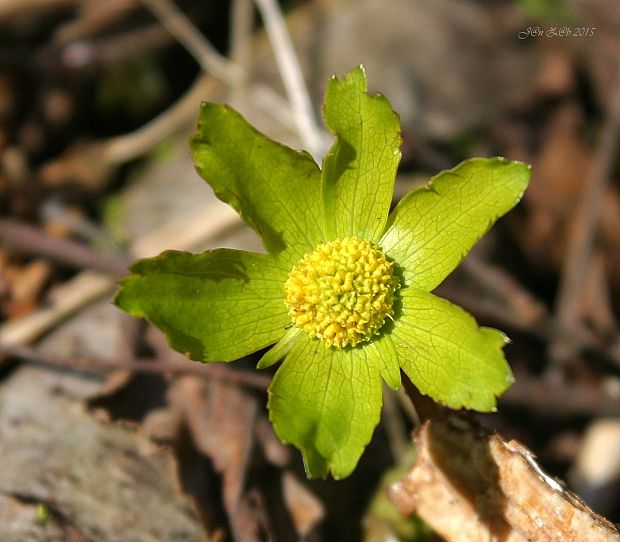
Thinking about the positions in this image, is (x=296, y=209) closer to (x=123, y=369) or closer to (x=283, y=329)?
(x=283, y=329)

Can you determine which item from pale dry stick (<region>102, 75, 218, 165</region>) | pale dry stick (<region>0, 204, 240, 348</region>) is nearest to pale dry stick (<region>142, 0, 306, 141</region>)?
pale dry stick (<region>102, 75, 218, 165</region>)

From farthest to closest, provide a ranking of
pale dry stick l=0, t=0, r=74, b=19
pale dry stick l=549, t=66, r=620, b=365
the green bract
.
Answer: pale dry stick l=0, t=0, r=74, b=19
pale dry stick l=549, t=66, r=620, b=365
the green bract

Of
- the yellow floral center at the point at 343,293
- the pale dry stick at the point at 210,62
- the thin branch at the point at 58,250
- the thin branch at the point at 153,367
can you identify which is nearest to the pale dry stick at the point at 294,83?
the pale dry stick at the point at 210,62

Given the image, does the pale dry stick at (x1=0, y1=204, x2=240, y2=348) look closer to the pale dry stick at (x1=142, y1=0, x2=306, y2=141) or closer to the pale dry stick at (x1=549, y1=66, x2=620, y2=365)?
the pale dry stick at (x1=142, y1=0, x2=306, y2=141)

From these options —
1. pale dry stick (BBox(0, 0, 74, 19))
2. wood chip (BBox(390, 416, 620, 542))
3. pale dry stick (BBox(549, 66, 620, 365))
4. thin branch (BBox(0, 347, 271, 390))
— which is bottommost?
pale dry stick (BBox(549, 66, 620, 365))

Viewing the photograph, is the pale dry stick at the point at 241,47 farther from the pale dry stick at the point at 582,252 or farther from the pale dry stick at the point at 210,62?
the pale dry stick at the point at 582,252

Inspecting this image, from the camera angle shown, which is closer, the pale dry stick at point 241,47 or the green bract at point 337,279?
the green bract at point 337,279

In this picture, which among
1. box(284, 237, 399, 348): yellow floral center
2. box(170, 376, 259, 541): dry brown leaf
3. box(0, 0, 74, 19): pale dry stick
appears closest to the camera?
box(284, 237, 399, 348): yellow floral center
